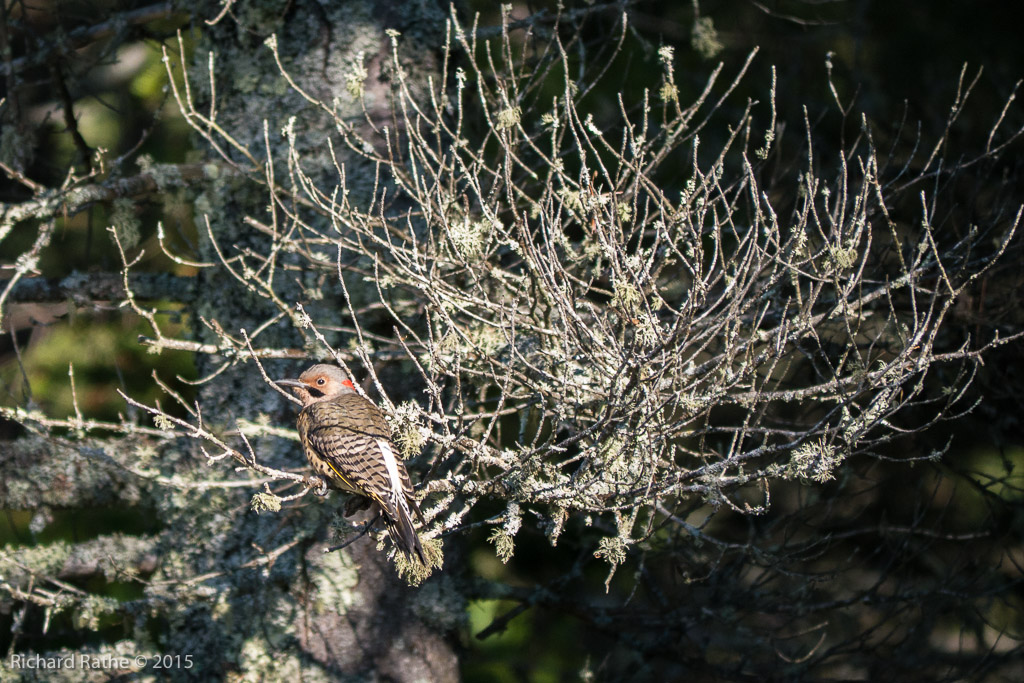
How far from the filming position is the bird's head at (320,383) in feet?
14.0

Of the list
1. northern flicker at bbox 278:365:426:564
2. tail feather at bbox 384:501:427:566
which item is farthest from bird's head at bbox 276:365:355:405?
tail feather at bbox 384:501:427:566

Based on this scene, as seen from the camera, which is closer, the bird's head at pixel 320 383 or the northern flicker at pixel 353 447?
the northern flicker at pixel 353 447

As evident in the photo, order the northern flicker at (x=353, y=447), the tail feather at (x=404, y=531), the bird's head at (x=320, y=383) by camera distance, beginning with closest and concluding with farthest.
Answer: the tail feather at (x=404, y=531), the northern flicker at (x=353, y=447), the bird's head at (x=320, y=383)

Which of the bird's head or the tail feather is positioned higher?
the tail feather

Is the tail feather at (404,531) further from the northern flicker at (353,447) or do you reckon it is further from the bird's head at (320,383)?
the bird's head at (320,383)

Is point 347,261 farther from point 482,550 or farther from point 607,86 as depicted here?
point 607,86

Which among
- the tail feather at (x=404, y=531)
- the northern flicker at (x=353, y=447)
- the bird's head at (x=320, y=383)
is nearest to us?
the tail feather at (x=404, y=531)

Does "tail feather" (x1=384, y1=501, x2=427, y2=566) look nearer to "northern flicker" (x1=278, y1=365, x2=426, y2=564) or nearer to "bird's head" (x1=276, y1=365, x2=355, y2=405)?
"northern flicker" (x1=278, y1=365, x2=426, y2=564)

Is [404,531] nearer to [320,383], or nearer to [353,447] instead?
[353,447]

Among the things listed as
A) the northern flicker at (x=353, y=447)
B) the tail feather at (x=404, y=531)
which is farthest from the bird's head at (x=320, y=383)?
the tail feather at (x=404, y=531)

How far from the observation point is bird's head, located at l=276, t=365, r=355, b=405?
427cm

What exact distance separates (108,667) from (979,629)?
4.65 meters

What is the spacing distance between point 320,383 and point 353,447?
2.19ft

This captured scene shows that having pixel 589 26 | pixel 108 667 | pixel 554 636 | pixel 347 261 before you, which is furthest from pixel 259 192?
pixel 554 636
